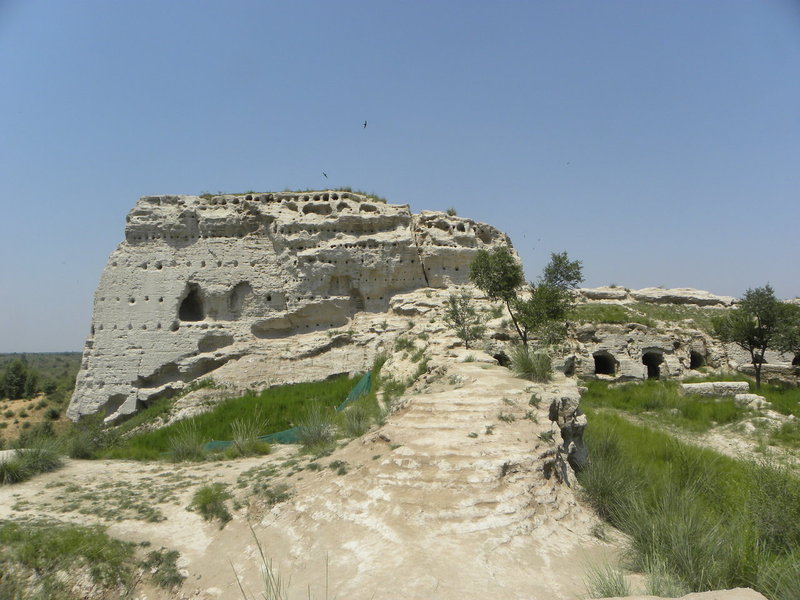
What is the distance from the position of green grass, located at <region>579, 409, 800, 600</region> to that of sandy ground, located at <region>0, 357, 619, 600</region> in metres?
0.51

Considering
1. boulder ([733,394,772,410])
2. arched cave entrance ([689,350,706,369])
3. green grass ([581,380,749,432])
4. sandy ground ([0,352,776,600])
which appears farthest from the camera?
arched cave entrance ([689,350,706,369])

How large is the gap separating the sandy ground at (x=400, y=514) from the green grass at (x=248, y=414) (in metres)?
3.86

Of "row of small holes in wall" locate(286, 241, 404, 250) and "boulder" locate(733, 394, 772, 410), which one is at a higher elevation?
"row of small holes in wall" locate(286, 241, 404, 250)

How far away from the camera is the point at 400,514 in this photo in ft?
18.2

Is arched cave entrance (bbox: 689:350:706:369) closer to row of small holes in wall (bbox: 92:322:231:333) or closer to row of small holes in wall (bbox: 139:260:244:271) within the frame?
row of small holes in wall (bbox: 139:260:244:271)

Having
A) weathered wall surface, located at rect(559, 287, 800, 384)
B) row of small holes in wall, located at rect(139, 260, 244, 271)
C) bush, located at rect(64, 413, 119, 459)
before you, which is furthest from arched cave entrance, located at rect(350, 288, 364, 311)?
bush, located at rect(64, 413, 119, 459)

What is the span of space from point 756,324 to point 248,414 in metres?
17.6

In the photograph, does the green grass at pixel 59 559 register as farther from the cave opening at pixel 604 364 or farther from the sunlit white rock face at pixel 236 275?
the cave opening at pixel 604 364

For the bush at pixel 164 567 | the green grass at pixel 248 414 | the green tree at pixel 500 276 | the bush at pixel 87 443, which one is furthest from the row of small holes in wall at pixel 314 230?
the bush at pixel 164 567

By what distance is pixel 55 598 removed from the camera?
520cm

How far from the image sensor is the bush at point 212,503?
6.71 meters

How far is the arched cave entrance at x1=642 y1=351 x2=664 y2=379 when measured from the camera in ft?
65.8

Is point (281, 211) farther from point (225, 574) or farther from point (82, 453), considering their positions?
point (225, 574)

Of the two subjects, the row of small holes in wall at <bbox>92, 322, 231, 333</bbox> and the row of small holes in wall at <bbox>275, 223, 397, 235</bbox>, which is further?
the row of small holes in wall at <bbox>275, 223, 397, 235</bbox>
